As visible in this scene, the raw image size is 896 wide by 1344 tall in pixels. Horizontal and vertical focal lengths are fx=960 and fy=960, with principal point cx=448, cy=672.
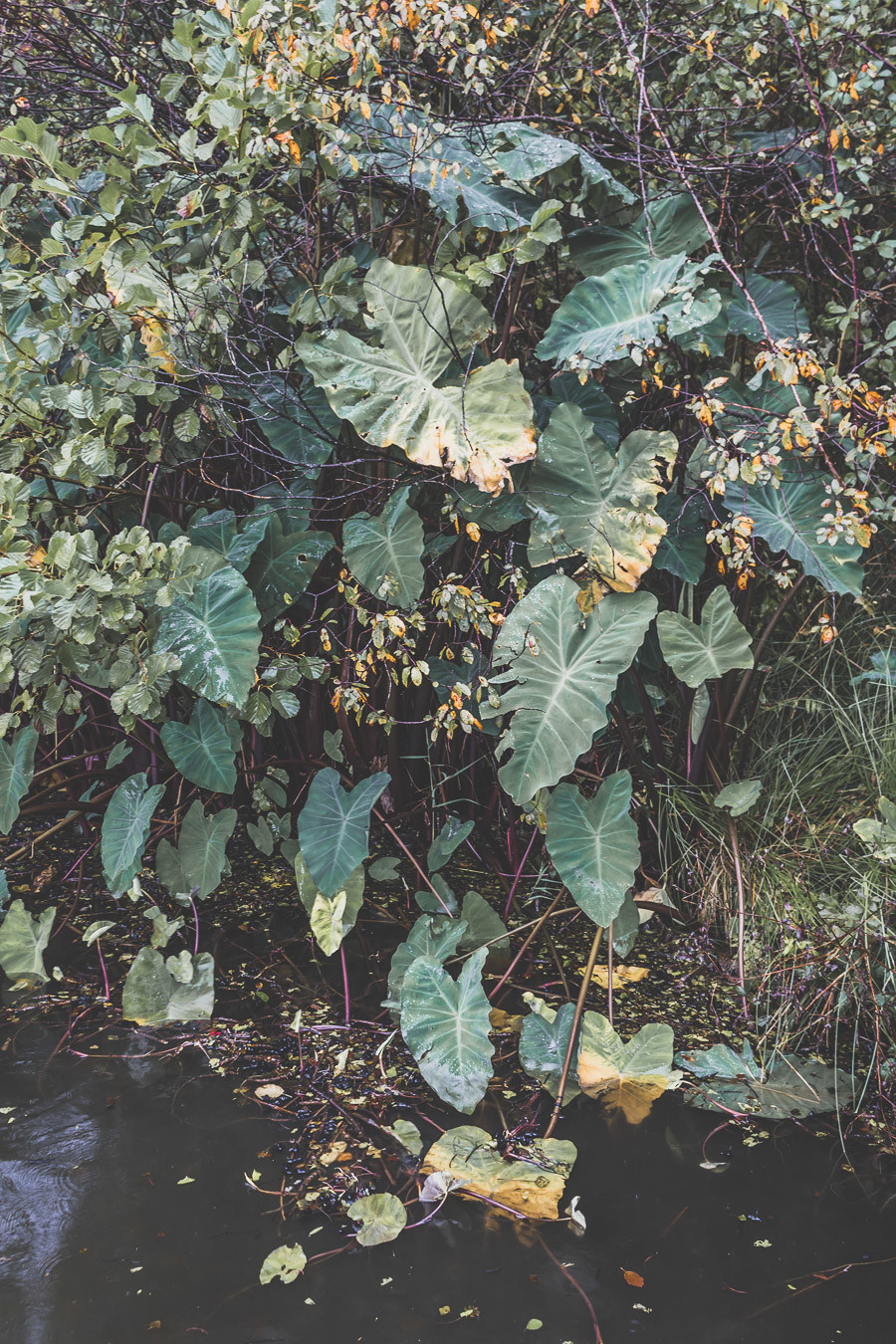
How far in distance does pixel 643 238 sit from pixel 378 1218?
78.4 inches

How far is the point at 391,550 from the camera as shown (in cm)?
203

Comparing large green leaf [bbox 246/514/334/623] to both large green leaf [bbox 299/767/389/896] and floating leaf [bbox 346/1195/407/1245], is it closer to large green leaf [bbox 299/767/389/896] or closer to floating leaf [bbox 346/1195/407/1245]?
large green leaf [bbox 299/767/389/896]

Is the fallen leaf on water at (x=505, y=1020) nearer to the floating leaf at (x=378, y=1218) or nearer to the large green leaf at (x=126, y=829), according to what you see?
the floating leaf at (x=378, y=1218)

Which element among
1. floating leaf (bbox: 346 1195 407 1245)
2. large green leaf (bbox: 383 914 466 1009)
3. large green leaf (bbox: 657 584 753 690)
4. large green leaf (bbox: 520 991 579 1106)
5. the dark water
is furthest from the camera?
large green leaf (bbox: 657 584 753 690)

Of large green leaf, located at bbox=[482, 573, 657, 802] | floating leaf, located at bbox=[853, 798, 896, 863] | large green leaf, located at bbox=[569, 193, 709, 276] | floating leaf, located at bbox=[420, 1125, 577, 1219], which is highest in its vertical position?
large green leaf, located at bbox=[569, 193, 709, 276]

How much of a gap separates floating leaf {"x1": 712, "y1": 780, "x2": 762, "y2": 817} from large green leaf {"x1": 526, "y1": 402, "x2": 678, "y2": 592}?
0.49 m

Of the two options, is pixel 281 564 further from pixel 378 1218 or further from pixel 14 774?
pixel 378 1218

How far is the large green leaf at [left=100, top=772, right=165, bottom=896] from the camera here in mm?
2049

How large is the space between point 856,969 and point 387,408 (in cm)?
138

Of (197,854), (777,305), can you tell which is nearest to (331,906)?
(197,854)

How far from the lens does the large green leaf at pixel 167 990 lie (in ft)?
6.31

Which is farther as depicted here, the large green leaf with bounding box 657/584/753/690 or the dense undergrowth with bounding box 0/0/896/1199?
→ the large green leaf with bounding box 657/584/753/690

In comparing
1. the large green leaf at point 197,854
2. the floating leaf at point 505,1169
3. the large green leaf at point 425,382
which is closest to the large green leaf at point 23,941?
the large green leaf at point 197,854

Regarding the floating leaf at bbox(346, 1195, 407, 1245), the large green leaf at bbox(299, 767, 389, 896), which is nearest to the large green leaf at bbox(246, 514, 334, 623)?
the large green leaf at bbox(299, 767, 389, 896)
